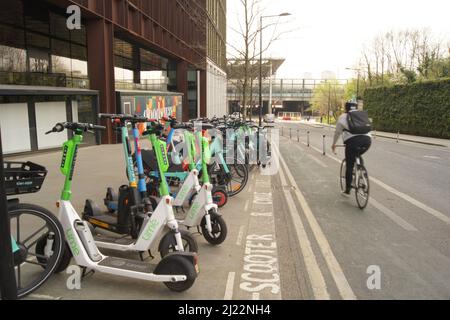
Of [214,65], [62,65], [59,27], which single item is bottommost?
[62,65]

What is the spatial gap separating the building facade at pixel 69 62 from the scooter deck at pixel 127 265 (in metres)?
10.00

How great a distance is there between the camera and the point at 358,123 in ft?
22.9

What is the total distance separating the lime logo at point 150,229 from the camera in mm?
3971

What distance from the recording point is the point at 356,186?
280 inches

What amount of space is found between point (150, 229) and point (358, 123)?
452 cm

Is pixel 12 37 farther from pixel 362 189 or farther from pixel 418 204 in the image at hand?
pixel 418 204

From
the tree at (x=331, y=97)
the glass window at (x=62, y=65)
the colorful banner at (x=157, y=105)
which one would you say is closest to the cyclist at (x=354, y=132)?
the glass window at (x=62, y=65)

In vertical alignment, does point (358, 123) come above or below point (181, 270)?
above

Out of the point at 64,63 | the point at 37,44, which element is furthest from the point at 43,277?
the point at 64,63

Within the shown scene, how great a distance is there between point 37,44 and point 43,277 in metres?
12.5

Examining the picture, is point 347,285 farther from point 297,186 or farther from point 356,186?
point 297,186

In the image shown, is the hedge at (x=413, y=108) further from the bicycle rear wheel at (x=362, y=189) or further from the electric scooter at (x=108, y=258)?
the electric scooter at (x=108, y=258)

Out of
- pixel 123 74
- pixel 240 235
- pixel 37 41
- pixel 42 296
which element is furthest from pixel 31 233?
pixel 123 74

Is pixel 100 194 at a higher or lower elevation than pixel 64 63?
lower
